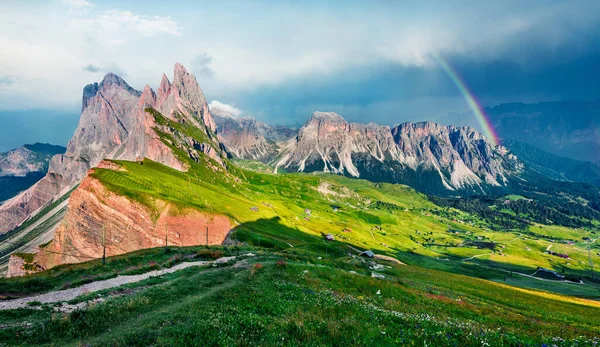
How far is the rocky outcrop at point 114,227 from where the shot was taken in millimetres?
116625

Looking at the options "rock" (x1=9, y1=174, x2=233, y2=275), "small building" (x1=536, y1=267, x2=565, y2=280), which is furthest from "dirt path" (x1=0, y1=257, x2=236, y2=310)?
"small building" (x1=536, y1=267, x2=565, y2=280)

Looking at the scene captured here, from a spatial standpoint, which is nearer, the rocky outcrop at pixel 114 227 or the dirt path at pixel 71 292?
the dirt path at pixel 71 292

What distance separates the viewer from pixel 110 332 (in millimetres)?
16250

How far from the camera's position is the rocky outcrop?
11662 centimetres

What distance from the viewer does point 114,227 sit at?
117500mm

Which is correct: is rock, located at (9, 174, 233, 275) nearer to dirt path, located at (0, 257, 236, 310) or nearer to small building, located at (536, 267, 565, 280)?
dirt path, located at (0, 257, 236, 310)

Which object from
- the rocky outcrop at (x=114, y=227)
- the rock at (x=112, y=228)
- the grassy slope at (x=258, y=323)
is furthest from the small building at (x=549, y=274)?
the grassy slope at (x=258, y=323)

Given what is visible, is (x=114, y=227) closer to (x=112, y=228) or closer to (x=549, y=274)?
(x=112, y=228)

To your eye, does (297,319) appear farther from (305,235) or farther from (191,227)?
(305,235)

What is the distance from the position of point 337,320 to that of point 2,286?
139 ft

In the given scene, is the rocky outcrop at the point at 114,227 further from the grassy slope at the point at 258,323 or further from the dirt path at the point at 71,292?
the grassy slope at the point at 258,323

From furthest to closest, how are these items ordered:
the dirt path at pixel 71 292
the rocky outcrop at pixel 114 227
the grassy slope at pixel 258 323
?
the rocky outcrop at pixel 114 227
the dirt path at pixel 71 292
the grassy slope at pixel 258 323

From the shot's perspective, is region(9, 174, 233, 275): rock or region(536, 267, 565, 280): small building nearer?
region(9, 174, 233, 275): rock

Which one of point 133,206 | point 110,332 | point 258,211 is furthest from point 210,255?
point 258,211
